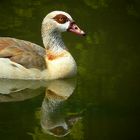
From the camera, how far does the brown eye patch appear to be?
13468 mm

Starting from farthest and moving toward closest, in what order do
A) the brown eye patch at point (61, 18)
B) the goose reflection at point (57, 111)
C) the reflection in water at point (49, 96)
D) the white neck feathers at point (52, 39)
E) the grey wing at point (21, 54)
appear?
the white neck feathers at point (52, 39) → the brown eye patch at point (61, 18) → the grey wing at point (21, 54) → the reflection in water at point (49, 96) → the goose reflection at point (57, 111)

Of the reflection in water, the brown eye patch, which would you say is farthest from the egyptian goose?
the reflection in water

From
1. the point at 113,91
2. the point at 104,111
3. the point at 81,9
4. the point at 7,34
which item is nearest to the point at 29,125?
the point at 104,111

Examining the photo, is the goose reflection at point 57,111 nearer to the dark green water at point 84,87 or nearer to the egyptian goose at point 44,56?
the dark green water at point 84,87

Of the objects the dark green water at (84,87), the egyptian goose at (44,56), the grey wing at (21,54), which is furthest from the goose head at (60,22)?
the dark green water at (84,87)

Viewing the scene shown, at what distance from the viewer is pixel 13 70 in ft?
43.1

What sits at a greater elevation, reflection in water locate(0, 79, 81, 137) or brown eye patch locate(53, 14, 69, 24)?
brown eye patch locate(53, 14, 69, 24)

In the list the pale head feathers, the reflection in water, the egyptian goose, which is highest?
the pale head feathers

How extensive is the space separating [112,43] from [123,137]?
507 centimetres

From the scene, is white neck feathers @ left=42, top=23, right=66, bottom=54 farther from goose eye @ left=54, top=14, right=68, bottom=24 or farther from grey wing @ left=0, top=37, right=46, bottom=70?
grey wing @ left=0, top=37, right=46, bottom=70

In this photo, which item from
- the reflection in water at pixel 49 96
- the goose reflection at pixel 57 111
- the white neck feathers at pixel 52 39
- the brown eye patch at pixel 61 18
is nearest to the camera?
the goose reflection at pixel 57 111

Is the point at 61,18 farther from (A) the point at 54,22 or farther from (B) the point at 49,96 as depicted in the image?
(B) the point at 49,96

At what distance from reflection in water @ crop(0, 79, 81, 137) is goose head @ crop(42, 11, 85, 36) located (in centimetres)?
103

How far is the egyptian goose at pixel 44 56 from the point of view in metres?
13.1
